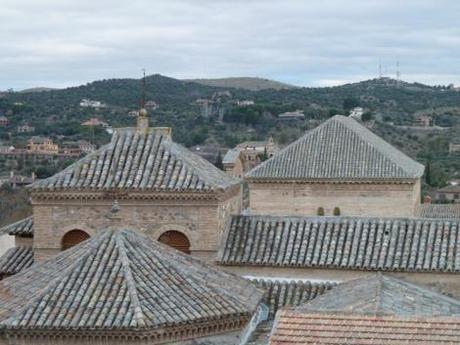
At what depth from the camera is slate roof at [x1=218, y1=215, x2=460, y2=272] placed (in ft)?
50.0

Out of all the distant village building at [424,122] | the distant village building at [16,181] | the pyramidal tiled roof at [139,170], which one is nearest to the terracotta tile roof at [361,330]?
the pyramidal tiled roof at [139,170]

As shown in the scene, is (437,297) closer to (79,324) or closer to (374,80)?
(79,324)

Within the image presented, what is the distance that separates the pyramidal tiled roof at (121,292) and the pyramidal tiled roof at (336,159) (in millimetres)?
12083

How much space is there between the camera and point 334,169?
25.4 m

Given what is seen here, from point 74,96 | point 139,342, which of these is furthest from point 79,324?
point 74,96

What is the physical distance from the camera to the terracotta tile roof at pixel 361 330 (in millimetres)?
9625

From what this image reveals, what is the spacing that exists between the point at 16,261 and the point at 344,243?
626 centimetres

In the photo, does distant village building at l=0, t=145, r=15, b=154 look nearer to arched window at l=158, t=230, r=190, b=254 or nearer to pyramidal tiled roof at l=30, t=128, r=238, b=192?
pyramidal tiled roof at l=30, t=128, r=238, b=192

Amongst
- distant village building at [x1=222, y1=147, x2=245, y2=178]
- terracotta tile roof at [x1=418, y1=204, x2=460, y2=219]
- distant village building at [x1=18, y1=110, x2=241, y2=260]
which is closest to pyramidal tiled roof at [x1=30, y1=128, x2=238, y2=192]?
distant village building at [x1=18, y1=110, x2=241, y2=260]

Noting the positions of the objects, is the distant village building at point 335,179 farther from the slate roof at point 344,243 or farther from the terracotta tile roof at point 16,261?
the terracotta tile roof at point 16,261

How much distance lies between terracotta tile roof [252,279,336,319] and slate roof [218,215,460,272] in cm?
32

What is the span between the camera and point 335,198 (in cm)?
2538

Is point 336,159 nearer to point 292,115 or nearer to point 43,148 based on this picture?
point 43,148

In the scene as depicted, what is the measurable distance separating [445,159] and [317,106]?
27.7 metres
